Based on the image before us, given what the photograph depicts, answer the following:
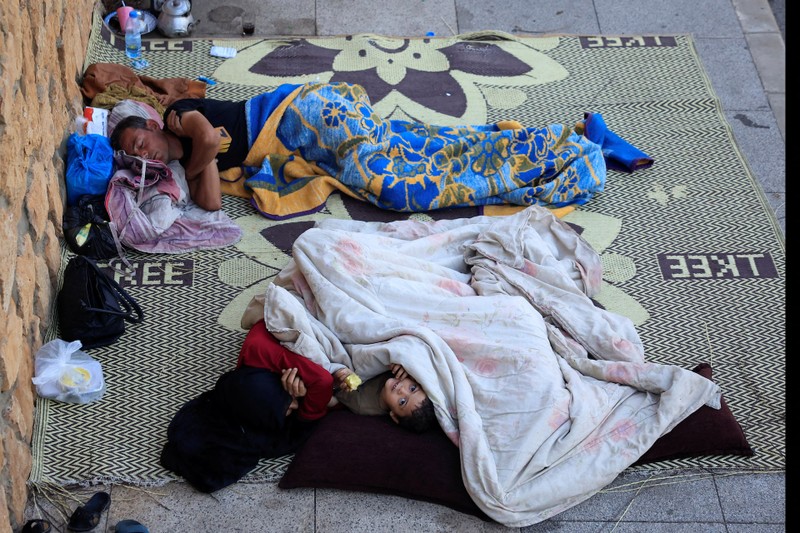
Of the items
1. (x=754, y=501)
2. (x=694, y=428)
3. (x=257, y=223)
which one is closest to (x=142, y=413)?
(x=257, y=223)

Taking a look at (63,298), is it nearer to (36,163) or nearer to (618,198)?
(36,163)

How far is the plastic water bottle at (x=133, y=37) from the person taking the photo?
4.82 metres

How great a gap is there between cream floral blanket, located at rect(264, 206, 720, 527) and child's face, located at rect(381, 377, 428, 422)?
42 mm

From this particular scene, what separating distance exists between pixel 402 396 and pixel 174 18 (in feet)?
9.58

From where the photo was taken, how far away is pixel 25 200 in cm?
323

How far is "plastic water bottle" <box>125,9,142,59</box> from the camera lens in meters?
4.82

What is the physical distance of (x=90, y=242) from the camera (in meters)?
3.69

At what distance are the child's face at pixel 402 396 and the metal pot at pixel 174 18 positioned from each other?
281 centimetres

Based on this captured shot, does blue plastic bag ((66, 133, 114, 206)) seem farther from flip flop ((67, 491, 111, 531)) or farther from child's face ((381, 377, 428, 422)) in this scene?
child's face ((381, 377, 428, 422))

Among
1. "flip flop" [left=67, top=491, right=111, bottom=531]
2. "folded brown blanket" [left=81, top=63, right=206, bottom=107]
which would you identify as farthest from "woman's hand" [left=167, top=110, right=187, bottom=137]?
"flip flop" [left=67, top=491, right=111, bottom=531]

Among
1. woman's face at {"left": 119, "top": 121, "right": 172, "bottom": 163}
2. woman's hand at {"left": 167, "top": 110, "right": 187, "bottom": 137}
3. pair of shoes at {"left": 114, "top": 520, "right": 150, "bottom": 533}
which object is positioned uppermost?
woman's hand at {"left": 167, "top": 110, "right": 187, "bottom": 137}

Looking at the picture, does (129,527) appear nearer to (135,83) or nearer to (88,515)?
(88,515)

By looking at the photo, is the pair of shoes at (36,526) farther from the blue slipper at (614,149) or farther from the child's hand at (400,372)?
the blue slipper at (614,149)

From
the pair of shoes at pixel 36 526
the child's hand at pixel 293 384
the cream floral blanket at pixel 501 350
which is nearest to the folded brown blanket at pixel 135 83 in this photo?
the cream floral blanket at pixel 501 350
